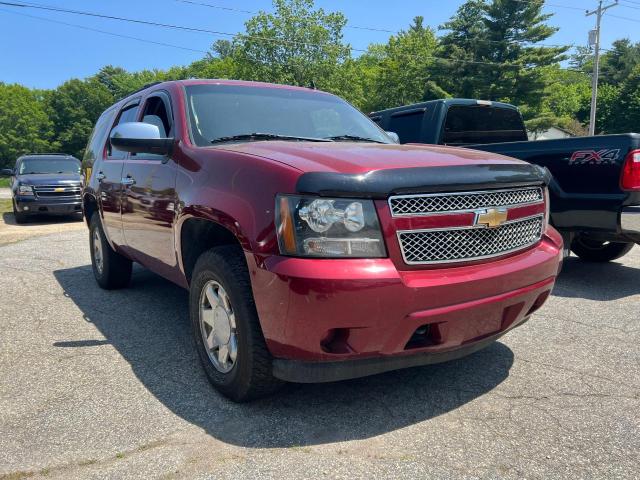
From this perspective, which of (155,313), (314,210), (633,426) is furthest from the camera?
(155,313)

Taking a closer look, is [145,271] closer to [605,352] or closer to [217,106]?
[217,106]

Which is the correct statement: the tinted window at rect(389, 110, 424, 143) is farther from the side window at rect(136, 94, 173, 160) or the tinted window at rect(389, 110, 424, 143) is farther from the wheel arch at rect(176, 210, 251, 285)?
the wheel arch at rect(176, 210, 251, 285)

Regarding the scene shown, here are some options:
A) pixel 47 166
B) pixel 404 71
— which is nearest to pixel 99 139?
pixel 47 166

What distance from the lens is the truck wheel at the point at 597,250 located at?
5992 mm

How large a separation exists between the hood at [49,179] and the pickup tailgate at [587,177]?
11.4 m

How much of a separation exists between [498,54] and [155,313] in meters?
41.5

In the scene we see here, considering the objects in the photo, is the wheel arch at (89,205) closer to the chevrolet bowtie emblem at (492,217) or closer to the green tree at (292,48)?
the chevrolet bowtie emblem at (492,217)

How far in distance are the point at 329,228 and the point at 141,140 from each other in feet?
5.31

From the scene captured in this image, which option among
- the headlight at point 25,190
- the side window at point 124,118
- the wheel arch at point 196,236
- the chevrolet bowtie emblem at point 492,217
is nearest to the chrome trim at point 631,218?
the chevrolet bowtie emblem at point 492,217

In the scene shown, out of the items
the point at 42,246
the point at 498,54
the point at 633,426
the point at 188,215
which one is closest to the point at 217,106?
the point at 188,215

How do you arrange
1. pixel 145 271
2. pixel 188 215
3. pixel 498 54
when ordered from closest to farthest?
pixel 188 215 → pixel 145 271 → pixel 498 54

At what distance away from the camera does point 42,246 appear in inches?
334

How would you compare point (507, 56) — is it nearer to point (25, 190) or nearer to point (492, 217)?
point (25, 190)

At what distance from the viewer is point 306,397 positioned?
9.34 feet
